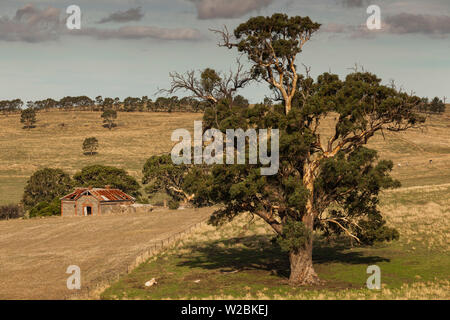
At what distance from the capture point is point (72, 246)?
52.2 metres

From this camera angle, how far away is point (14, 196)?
97.8 metres

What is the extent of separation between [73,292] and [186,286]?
6487 mm

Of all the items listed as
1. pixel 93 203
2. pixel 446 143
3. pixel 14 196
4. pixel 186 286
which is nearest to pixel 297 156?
pixel 186 286

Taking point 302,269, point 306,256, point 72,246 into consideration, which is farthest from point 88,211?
point 306,256

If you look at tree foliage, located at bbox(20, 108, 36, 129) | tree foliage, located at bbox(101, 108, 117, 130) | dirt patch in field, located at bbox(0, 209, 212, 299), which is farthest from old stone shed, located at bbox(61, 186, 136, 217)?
tree foliage, located at bbox(20, 108, 36, 129)

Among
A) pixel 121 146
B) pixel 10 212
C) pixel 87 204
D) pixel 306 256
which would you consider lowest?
pixel 10 212

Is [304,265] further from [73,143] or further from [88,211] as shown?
[73,143]

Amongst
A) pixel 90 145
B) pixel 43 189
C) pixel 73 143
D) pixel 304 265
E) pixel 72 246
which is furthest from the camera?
pixel 73 143

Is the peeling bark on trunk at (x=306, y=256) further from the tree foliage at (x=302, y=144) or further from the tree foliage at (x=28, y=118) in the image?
the tree foliage at (x=28, y=118)

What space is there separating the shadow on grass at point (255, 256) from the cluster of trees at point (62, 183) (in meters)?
43.2

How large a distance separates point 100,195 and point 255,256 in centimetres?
4400

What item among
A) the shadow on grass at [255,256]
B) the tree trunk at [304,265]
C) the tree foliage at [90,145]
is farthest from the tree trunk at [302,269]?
the tree foliage at [90,145]

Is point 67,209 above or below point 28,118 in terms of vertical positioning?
below
